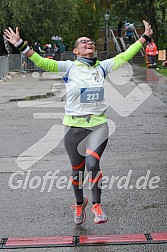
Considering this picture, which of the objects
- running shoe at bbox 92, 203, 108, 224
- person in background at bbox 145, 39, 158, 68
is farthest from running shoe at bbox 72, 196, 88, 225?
person in background at bbox 145, 39, 158, 68

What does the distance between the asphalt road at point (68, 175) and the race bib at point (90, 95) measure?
1.26 metres

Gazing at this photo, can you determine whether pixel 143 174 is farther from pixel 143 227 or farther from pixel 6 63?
pixel 6 63

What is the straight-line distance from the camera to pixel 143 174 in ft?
26.7

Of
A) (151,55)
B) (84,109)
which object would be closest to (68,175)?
(84,109)

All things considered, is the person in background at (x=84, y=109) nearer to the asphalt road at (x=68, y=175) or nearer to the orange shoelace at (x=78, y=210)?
the orange shoelace at (x=78, y=210)

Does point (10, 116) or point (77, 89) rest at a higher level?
point (77, 89)

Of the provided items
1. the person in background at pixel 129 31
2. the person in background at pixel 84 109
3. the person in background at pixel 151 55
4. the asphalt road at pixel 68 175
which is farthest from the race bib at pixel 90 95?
the person in background at pixel 129 31

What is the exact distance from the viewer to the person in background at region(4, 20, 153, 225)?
589cm

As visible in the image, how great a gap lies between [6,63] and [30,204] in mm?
26248

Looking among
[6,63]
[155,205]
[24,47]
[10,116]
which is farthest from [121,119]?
[6,63]

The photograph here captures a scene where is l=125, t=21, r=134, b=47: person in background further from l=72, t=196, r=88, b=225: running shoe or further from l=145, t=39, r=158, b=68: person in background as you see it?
l=72, t=196, r=88, b=225: running shoe

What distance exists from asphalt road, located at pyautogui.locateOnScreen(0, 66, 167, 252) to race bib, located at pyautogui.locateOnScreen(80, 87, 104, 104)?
4.13 feet

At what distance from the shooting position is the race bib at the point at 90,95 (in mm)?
5879

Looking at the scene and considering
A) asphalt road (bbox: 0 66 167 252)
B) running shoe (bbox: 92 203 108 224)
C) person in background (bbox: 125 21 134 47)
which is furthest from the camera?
person in background (bbox: 125 21 134 47)
